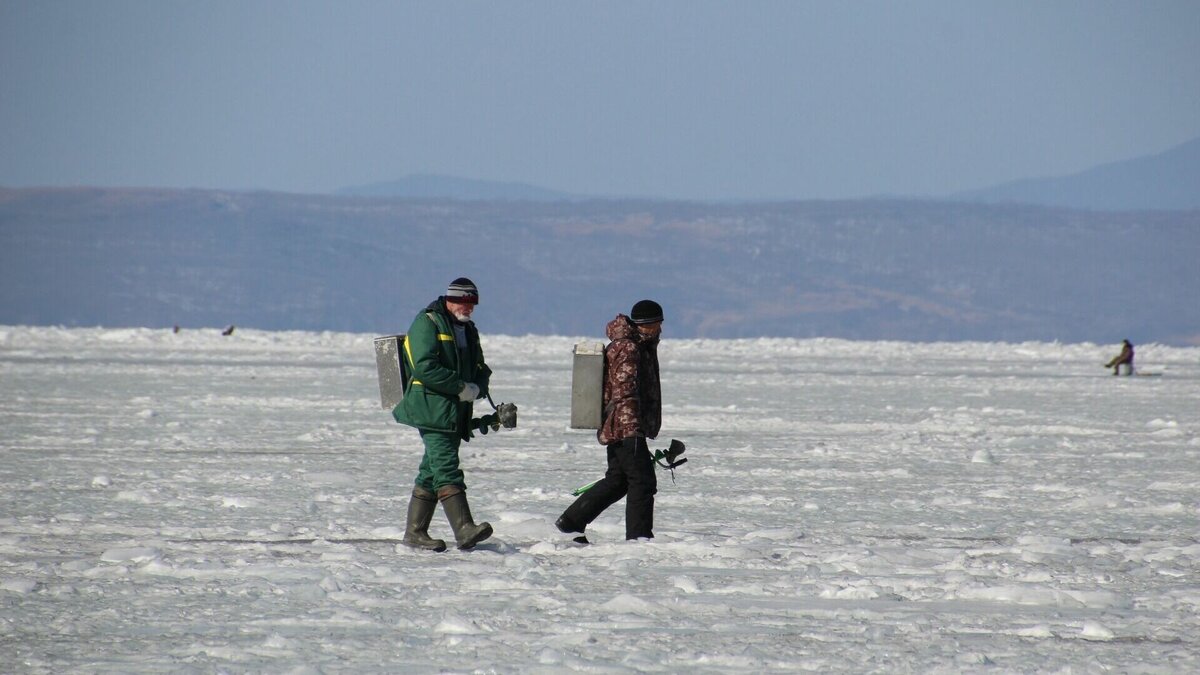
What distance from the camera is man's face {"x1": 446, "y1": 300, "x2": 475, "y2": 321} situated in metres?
8.37

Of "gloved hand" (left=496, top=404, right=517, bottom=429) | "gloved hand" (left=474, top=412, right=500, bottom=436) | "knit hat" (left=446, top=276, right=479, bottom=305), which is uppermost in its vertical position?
"knit hat" (left=446, top=276, right=479, bottom=305)

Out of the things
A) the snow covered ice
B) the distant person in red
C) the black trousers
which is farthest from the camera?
the distant person in red

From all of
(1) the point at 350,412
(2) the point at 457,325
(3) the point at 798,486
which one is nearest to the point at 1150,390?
(1) the point at 350,412

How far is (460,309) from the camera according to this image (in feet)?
27.5

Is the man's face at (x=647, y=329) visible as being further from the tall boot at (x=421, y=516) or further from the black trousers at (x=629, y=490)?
the tall boot at (x=421, y=516)

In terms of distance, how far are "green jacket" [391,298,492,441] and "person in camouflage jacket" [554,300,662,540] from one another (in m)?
0.73

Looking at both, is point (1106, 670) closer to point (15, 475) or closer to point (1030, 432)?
point (15, 475)

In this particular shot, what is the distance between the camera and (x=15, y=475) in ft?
40.0

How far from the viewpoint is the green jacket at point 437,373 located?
8125mm

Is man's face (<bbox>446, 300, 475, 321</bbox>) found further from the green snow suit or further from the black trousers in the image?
the black trousers

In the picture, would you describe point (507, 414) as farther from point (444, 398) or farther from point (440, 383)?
point (440, 383)

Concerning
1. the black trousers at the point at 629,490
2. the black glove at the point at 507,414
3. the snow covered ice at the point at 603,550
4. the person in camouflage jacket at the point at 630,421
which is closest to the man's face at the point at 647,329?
the person in camouflage jacket at the point at 630,421

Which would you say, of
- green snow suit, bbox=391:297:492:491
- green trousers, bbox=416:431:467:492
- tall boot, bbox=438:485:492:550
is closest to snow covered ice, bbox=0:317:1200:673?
tall boot, bbox=438:485:492:550

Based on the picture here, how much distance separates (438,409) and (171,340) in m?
48.8
